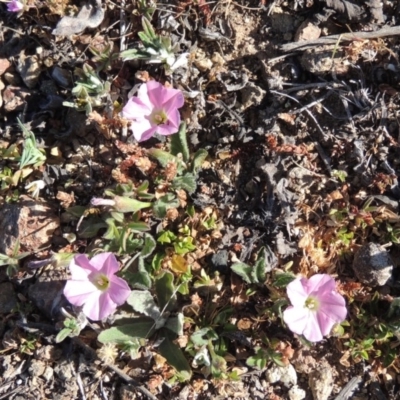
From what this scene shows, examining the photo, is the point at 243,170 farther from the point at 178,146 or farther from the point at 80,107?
the point at 80,107

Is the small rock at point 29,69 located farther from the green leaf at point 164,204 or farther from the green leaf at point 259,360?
the green leaf at point 259,360

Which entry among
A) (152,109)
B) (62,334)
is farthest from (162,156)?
(62,334)

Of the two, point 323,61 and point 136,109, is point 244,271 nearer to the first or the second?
point 136,109

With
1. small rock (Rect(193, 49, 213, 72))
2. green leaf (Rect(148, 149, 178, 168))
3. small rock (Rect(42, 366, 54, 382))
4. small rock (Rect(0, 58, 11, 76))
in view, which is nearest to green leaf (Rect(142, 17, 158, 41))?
small rock (Rect(193, 49, 213, 72))

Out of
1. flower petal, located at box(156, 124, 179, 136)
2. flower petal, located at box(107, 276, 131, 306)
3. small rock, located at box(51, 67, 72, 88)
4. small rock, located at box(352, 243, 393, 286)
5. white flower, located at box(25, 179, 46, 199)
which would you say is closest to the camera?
flower petal, located at box(107, 276, 131, 306)

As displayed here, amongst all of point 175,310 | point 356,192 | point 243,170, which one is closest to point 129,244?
point 175,310

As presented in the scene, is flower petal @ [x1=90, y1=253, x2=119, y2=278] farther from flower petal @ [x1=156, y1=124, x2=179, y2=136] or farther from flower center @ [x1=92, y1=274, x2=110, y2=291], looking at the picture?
flower petal @ [x1=156, y1=124, x2=179, y2=136]
